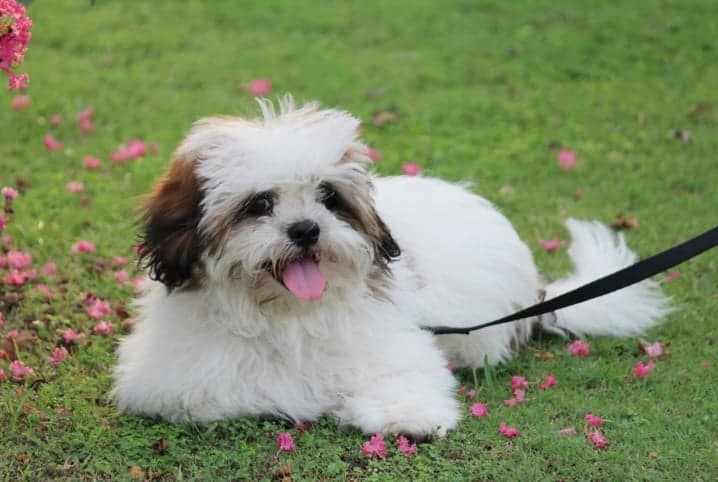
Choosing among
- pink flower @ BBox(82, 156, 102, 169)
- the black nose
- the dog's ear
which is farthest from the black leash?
pink flower @ BBox(82, 156, 102, 169)

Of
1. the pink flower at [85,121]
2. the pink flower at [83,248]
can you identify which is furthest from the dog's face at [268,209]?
the pink flower at [85,121]

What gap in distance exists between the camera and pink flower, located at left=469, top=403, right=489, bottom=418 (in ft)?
14.1

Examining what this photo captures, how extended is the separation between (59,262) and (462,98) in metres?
4.11

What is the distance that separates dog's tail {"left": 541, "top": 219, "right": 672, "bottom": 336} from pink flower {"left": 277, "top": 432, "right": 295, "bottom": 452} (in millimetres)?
1694

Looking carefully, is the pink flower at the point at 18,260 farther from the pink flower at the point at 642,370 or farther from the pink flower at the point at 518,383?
the pink flower at the point at 642,370

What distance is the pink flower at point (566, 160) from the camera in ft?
25.2

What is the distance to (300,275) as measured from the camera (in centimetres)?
381

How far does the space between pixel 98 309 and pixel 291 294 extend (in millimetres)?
1655

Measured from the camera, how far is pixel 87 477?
3.81 meters

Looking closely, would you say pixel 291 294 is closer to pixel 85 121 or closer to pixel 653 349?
pixel 653 349

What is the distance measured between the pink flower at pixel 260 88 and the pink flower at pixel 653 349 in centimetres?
482

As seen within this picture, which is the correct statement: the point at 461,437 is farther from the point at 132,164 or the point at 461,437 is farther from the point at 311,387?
the point at 132,164

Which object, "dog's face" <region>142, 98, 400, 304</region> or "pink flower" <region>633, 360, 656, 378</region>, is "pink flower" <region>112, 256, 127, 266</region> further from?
"pink flower" <region>633, 360, 656, 378</region>

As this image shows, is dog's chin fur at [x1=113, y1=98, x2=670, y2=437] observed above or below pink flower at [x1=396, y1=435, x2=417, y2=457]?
above
